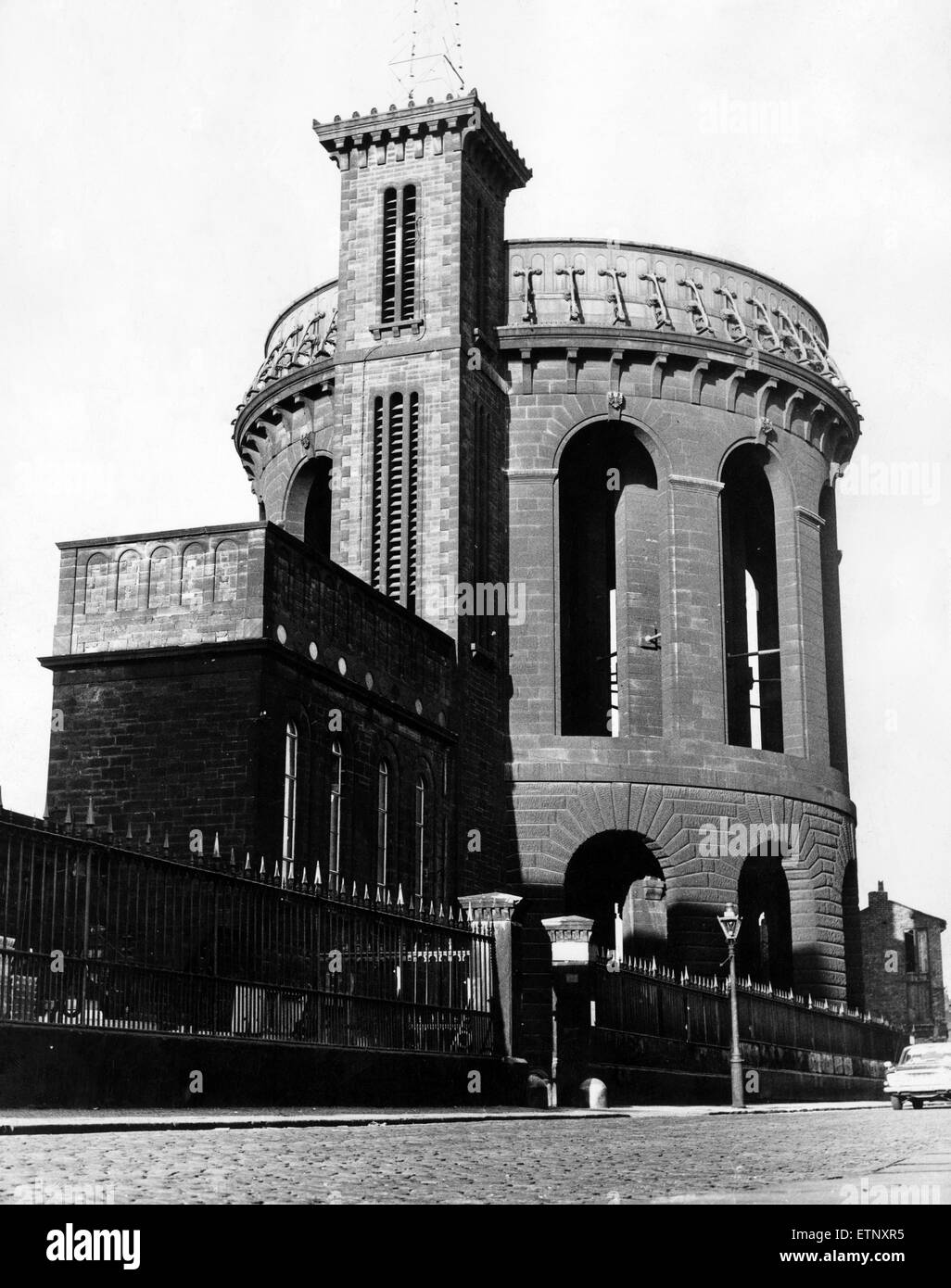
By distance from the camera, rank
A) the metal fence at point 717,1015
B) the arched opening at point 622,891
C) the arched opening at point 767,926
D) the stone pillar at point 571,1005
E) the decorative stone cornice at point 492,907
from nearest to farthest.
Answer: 1. the decorative stone cornice at point 492,907
2. the stone pillar at point 571,1005
3. the metal fence at point 717,1015
4. the arched opening at point 622,891
5. the arched opening at point 767,926

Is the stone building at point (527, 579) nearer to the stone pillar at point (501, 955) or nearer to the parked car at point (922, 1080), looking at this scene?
the stone pillar at point (501, 955)

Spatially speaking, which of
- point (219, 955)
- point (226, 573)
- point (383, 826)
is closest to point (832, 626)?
point (383, 826)

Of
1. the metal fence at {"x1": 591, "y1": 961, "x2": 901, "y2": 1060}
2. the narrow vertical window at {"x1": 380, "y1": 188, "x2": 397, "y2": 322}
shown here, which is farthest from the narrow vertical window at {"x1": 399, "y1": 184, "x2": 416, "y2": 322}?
the metal fence at {"x1": 591, "y1": 961, "x2": 901, "y2": 1060}

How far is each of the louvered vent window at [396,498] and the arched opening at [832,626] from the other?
11579 mm

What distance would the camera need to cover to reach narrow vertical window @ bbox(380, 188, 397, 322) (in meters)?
34.4

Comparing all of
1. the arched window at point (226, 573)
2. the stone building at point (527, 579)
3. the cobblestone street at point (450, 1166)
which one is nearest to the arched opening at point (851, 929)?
the stone building at point (527, 579)

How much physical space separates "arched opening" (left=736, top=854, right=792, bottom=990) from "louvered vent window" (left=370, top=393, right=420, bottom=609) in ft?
41.5

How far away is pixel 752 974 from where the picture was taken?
141 ft

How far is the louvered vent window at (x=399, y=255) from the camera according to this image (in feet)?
112

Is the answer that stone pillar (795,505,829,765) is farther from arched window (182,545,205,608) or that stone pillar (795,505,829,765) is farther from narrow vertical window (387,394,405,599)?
arched window (182,545,205,608)

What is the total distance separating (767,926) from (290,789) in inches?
857
